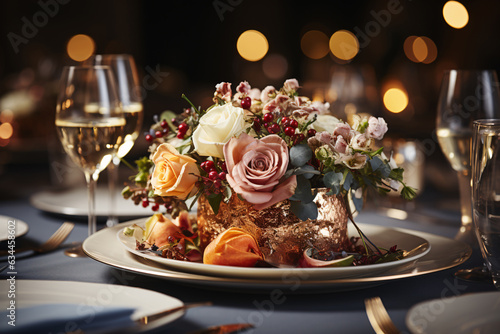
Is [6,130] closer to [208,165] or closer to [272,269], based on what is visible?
[208,165]

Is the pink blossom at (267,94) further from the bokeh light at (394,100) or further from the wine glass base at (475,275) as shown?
the bokeh light at (394,100)

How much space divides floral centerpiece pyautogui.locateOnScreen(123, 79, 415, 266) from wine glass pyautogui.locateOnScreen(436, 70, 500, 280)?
0.97ft

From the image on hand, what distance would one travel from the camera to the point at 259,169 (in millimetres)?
849

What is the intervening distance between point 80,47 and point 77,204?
20.2 ft

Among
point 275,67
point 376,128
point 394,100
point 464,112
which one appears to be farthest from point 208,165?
point 275,67

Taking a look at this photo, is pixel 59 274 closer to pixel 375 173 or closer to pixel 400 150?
pixel 375 173

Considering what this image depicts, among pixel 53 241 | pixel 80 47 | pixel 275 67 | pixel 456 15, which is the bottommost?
pixel 53 241

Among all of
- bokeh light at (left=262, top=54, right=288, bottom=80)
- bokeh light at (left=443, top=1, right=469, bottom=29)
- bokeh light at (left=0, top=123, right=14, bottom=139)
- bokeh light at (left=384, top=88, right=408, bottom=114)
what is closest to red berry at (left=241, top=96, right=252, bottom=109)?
bokeh light at (left=0, top=123, right=14, bottom=139)

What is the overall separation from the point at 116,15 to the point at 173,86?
1084 mm

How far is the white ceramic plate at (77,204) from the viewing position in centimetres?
132

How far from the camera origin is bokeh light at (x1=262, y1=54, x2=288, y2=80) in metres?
7.50

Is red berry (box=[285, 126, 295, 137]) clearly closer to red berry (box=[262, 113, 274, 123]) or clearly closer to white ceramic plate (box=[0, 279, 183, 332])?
red berry (box=[262, 113, 274, 123])

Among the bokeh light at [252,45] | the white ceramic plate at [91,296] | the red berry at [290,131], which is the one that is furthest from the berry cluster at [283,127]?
the bokeh light at [252,45]

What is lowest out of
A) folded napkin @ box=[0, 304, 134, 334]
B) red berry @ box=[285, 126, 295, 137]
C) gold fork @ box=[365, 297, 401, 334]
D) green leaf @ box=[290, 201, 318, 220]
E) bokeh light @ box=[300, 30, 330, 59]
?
gold fork @ box=[365, 297, 401, 334]
